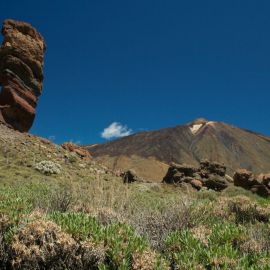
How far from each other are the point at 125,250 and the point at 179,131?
184m

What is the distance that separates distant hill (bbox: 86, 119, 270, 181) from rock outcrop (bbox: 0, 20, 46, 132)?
373 feet

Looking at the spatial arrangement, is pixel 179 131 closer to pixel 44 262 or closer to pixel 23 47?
pixel 23 47

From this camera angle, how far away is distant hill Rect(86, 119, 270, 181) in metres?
158

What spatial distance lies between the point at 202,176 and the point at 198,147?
140m

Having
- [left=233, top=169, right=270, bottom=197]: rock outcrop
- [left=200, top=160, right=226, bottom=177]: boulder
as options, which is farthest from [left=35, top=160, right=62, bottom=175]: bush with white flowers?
[left=233, top=169, right=270, bottom=197]: rock outcrop

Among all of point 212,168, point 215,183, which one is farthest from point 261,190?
point 212,168

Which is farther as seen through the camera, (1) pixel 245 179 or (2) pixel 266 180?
(1) pixel 245 179

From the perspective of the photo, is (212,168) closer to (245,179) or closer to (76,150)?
(245,179)

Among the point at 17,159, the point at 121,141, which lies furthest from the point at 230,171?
the point at 17,159

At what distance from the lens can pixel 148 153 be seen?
158 m

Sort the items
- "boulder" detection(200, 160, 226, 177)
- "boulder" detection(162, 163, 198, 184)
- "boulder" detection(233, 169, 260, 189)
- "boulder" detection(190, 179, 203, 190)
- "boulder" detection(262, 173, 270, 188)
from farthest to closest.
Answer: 1. "boulder" detection(200, 160, 226, 177)
2. "boulder" detection(162, 163, 198, 184)
3. "boulder" detection(190, 179, 203, 190)
4. "boulder" detection(233, 169, 260, 189)
5. "boulder" detection(262, 173, 270, 188)

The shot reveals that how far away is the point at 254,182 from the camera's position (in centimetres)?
3162

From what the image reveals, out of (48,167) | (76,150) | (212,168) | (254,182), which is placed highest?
(212,168)

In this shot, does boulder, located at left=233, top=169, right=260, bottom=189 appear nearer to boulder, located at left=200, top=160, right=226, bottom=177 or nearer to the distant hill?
boulder, located at left=200, top=160, right=226, bottom=177
